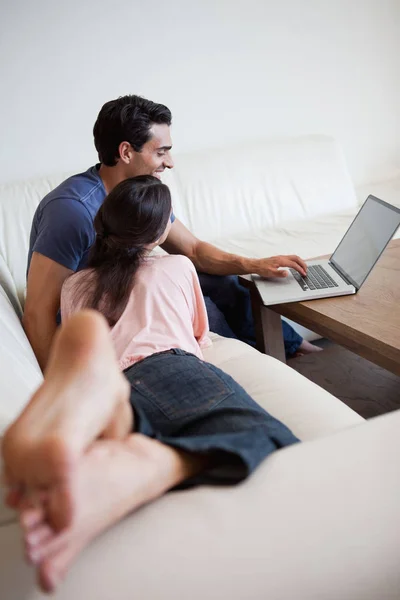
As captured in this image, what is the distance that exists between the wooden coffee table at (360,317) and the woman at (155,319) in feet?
0.97

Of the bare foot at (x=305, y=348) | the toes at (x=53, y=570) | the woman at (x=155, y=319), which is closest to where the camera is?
the toes at (x=53, y=570)

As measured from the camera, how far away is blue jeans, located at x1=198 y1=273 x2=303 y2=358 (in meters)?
2.30

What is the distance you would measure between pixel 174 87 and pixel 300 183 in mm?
774

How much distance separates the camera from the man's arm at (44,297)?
177cm

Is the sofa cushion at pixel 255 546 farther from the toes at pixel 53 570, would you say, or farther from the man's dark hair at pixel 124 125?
the man's dark hair at pixel 124 125

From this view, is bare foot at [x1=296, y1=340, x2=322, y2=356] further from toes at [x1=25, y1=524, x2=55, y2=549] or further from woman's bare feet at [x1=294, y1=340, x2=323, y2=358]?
toes at [x1=25, y1=524, x2=55, y2=549]

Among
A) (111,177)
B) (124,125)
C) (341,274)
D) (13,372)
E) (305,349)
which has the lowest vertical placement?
(305,349)

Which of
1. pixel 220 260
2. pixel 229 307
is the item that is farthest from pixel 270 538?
pixel 229 307

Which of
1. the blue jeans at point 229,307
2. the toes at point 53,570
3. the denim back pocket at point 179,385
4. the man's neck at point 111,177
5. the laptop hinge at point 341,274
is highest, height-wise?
the man's neck at point 111,177

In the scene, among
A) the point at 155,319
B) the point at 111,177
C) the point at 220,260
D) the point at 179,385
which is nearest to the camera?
the point at 179,385

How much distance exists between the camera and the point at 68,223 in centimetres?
181

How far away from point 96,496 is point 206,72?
115 inches

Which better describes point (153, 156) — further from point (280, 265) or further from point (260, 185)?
point (260, 185)

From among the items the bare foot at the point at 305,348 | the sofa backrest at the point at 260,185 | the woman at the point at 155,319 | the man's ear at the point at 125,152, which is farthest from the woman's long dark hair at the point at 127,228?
the sofa backrest at the point at 260,185
